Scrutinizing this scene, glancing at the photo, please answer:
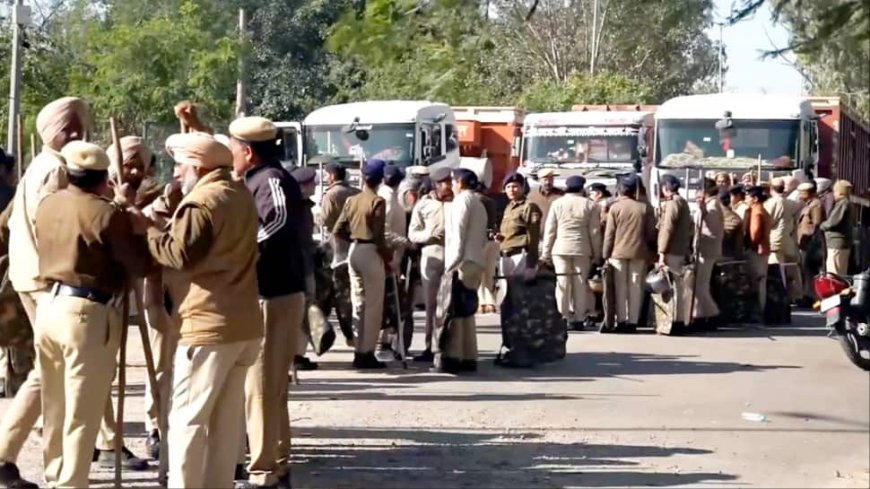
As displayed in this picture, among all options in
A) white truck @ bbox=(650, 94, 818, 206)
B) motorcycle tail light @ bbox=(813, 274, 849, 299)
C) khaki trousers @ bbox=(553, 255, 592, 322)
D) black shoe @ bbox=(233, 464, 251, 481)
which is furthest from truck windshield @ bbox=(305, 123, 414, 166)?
black shoe @ bbox=(233, 464, 251, 481)

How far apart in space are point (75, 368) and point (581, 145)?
20.8 meters

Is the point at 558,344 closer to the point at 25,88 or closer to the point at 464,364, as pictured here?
the point at 464,364

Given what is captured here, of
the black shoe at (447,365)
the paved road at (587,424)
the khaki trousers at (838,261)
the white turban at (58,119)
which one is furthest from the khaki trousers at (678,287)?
the white turban at (58,119)

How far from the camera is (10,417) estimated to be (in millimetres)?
8859

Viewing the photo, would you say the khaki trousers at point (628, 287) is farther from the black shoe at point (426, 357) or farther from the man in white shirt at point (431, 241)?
the black shoe at point (426, 357)

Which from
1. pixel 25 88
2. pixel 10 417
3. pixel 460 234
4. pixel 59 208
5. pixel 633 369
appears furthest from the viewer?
pixel 25 88

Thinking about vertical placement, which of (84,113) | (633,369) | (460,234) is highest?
(84,113)

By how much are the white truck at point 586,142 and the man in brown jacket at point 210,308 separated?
19696mm

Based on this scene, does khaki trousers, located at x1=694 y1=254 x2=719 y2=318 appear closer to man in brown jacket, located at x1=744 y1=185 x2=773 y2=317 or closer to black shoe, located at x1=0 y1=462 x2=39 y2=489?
man in brown jacket, located at x1=744 y1=185 x2=773 y2=317

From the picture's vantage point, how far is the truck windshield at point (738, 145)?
24.8m

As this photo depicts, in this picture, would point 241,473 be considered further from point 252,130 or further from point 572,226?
point 572,226

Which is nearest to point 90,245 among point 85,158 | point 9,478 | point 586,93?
point 85,158

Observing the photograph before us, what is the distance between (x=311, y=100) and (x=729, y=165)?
24.2 metres

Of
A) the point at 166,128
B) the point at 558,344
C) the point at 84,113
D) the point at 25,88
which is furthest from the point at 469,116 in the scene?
the point at 84,113
